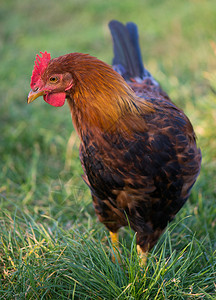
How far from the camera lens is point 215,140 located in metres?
3.92

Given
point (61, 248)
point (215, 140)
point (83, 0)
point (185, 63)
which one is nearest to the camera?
Result: point (61, 248)

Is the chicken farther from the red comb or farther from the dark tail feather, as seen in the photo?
the dark tail feather

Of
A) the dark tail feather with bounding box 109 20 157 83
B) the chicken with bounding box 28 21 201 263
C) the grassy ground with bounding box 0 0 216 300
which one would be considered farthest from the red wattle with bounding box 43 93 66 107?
the dark tail feather with bounding box 109 20 157 83

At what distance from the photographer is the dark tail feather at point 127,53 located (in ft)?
10.7

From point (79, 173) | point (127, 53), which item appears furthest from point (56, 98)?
point (79, 173)

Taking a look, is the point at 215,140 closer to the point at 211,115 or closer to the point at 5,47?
the point at 211,115

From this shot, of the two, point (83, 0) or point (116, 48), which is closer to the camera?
point (116, 48)

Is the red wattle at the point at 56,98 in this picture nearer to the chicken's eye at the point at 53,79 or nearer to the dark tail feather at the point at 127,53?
the chicken's eye at the point at 53,79

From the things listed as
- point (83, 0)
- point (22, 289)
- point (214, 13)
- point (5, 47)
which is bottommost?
point (22, 289)

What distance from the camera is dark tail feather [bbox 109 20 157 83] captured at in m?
3.27

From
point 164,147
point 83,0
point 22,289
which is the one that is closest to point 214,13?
point 83,0

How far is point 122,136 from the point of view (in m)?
2.04

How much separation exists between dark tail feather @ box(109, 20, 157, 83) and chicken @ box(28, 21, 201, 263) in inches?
42.6

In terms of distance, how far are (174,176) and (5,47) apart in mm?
7157
